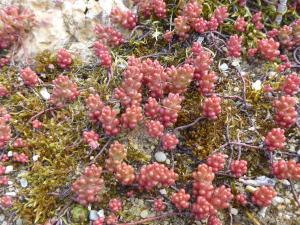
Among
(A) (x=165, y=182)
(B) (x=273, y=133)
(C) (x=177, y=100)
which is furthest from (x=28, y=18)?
(B) (x=273, y=133)

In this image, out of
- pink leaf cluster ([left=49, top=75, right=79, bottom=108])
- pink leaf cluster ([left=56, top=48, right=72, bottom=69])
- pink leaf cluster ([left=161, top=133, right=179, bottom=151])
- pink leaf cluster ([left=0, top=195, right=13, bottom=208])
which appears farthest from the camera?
pink leaf cluster ([left=56, top=48, right=72, bottom=69])

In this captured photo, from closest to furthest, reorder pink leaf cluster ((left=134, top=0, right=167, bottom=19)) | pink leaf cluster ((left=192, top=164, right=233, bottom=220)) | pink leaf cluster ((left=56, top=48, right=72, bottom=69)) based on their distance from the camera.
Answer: pink leaf cluster ((left=192, top=164, right=233, bottom=220)) < pink leaf cluster ((left=56, top=48, right=72, bottom=69)) < pink leaf cluster ((left=134, top=0, right=167, bottom=19))

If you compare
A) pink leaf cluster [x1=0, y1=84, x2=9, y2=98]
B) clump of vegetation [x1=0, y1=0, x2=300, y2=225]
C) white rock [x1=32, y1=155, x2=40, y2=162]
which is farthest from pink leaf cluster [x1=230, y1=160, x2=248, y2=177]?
pink leaf cluster [x1=0, y1=84, x2=9, y2=98]

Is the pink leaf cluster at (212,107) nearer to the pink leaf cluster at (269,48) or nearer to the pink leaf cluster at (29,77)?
the pink leaf cluster at (269,48)

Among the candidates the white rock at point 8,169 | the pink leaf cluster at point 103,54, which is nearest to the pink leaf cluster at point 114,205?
the white rock at point 8,169

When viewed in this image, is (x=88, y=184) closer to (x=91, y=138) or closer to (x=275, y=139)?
(x=91, y=138)

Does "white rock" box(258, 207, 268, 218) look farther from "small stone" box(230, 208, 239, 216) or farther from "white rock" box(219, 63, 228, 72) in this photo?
"white rock" box(219, 63, 228, 72)
